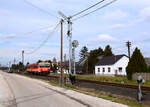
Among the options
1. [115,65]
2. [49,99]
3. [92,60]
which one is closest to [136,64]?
[115,65]

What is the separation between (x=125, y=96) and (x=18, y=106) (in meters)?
6.45

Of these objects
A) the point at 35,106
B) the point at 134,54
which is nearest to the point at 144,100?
the point at 35,106

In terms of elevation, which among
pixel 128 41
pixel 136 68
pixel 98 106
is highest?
pixel 128 41

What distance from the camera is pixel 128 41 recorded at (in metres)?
51.6

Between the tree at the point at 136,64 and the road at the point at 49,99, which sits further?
the tree at the point at 136,64

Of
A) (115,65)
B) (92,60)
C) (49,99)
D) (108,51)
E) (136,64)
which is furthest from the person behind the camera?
(108,51)

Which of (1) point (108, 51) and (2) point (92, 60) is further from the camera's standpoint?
(1) point (108, 51)

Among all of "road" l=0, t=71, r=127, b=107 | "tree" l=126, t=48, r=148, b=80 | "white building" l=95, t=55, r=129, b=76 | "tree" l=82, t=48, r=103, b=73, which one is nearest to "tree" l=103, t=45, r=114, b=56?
"tree" l=82, t=48, r=103, b=73

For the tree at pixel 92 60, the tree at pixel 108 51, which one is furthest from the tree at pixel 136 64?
the tree at pixel 108 51

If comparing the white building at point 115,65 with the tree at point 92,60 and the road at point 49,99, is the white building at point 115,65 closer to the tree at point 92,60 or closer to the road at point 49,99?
the tree at point 92,60

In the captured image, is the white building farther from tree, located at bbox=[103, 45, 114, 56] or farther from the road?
the road

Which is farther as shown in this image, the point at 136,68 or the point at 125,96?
the point at 136,68

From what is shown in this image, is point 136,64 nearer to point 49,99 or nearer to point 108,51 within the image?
point 49,99

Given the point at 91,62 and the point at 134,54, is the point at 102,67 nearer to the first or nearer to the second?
the point at 91,62
